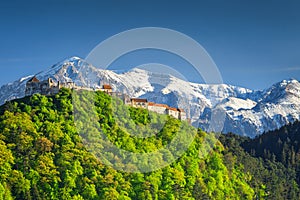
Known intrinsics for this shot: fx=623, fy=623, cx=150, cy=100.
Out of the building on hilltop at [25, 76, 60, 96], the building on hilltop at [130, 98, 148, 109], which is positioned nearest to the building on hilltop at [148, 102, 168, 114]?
the building on hilltop at [130, 98, 148, 109]

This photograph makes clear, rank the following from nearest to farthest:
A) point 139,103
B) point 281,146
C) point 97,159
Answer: point 97,159, point 139,103, point 281,146

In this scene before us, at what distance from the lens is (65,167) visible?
100438mm

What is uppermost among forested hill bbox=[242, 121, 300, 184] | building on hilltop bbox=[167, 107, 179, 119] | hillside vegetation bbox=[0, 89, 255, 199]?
building on hilltop bbox=[167, 107, 179, 119]

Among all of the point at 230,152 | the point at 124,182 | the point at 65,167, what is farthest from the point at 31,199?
the point at 230,152

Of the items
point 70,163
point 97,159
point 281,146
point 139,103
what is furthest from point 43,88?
point 281,146

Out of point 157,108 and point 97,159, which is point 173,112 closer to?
point 157,108

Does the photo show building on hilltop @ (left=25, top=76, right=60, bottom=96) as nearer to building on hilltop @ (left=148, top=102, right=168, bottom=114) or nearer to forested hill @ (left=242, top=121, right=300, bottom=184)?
building on hilltop @ (left=148, top=102, right=168, bottom=114)

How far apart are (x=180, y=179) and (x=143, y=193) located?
1071 centimetres

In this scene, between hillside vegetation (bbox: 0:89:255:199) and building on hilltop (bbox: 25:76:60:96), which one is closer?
hillside vegetation (bbox: 0:89:255:199)

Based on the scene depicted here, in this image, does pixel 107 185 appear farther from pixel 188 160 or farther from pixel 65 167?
pixel 188 160

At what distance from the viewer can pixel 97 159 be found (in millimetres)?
105812

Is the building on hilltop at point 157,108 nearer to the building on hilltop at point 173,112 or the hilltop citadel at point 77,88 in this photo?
the hilltop citadel at point 77,88

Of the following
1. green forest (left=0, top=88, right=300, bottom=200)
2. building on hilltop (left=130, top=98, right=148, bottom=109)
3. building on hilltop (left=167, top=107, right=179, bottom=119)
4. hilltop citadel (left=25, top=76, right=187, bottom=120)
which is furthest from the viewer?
building on hilltop (left=167, top=107, right=179, bottom=119)

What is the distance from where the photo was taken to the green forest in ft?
319
